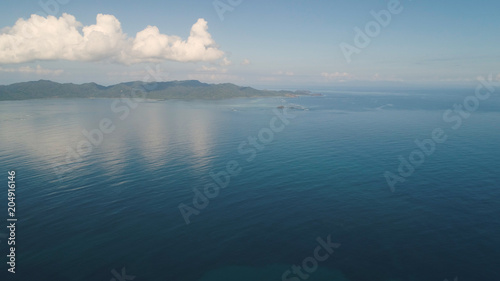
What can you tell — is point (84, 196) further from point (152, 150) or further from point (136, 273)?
point (152, 150)

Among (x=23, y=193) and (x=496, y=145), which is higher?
(x=496, y=145)

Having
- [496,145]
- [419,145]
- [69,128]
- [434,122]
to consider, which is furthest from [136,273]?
[434,122]

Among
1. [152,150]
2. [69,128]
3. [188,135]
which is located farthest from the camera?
[69,128]

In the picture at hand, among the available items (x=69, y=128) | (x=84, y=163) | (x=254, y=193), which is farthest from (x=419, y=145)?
(x=69, y=128)

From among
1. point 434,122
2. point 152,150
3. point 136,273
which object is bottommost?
point 136,273

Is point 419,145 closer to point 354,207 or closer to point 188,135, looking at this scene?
point 354,207

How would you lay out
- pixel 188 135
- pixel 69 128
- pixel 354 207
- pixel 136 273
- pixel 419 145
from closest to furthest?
1. pixel 136 273
2. pixel 354 207
3. pixel 419 145
4. pixel 188 135
5. pixel 69 128

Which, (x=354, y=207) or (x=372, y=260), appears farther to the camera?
(x=354, y=207)
